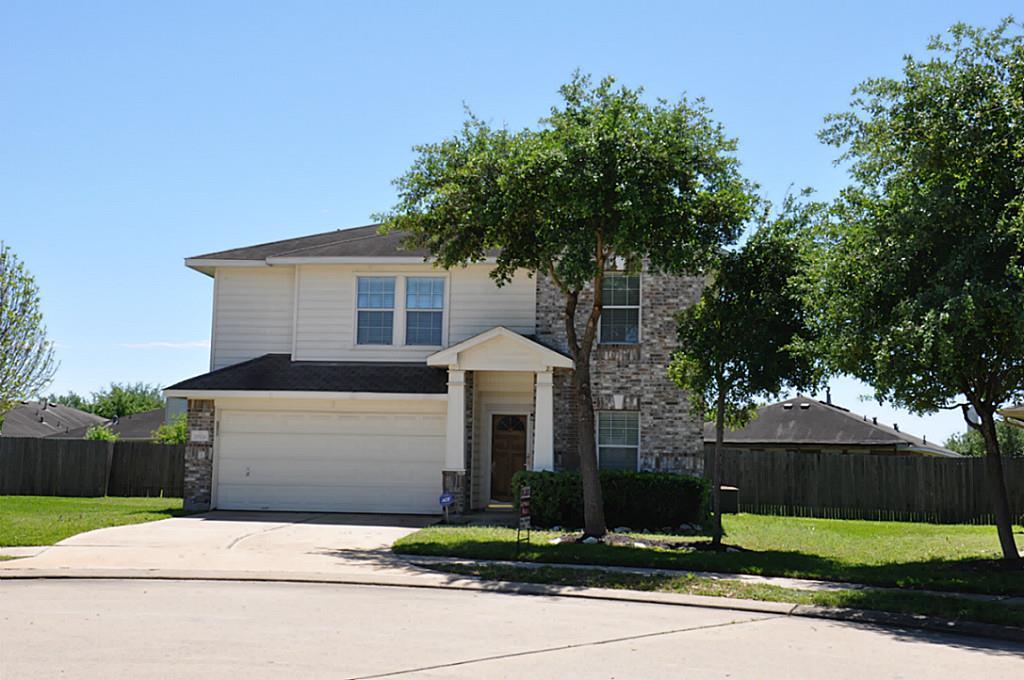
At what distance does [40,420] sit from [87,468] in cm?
2596

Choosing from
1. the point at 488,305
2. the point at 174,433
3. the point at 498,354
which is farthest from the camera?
the point at 174,433

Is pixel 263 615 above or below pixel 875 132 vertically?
below

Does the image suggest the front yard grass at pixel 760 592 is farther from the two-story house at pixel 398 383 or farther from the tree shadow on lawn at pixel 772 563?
the two-story house at pixel 398 383

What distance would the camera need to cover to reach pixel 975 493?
25.9m

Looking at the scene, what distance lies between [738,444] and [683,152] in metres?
18.7

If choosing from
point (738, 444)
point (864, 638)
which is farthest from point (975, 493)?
point (864, 638)

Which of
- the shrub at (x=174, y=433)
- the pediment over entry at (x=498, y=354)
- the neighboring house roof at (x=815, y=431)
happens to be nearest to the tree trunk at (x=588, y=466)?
the pediment over entry at (x=498, y=354)

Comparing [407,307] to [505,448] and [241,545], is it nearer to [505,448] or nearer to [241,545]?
[505,448]

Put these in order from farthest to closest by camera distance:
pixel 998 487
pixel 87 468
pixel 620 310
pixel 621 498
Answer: pixel 87 468, pixel 620 310, pixel 621 498, pixel 998 487

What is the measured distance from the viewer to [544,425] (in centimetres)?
2172

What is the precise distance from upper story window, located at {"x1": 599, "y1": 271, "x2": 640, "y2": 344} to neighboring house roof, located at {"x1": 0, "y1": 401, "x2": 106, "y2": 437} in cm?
3149

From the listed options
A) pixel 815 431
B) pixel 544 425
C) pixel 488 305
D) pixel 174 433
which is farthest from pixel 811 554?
pixel 174 433

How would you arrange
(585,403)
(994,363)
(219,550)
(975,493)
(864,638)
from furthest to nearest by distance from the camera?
1. (975,493)
2. (585,403)
3. (219,550)
4. (994,363)
5. (864,638)

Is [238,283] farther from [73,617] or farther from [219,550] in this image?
[73,617]
